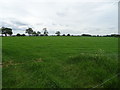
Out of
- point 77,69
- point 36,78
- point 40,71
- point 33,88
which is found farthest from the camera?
point 77,69

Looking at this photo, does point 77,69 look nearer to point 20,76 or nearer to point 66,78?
point 66,78

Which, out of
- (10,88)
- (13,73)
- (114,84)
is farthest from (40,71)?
(114,84)

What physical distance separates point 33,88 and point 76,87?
1.33 m

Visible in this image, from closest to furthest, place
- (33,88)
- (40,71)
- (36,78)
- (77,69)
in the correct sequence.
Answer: (33,88)
(36,78)
(40,71)
(77,69)

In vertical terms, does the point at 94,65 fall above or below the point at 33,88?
above

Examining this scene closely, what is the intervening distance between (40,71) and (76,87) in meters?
1.68

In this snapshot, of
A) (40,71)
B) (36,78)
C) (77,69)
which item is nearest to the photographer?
(36,78)

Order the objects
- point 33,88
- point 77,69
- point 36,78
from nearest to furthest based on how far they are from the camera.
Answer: point 33,88 → point 36,78 → point 77,69

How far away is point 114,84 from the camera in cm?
386

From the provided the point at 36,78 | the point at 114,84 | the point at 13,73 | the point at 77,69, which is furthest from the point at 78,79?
the point at 13,73

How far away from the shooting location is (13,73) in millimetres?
5039

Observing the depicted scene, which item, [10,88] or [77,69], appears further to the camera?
[77,69]

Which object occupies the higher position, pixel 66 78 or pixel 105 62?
pixel 105 62

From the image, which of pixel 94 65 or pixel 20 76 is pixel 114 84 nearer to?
pixel 94 65
